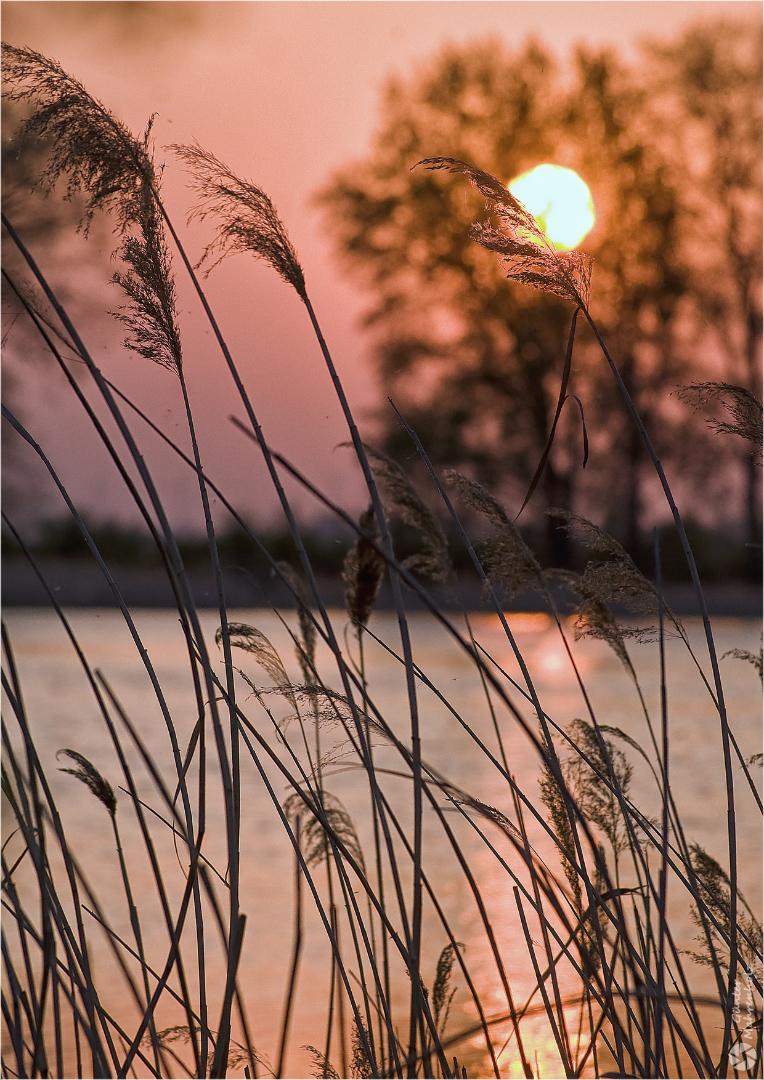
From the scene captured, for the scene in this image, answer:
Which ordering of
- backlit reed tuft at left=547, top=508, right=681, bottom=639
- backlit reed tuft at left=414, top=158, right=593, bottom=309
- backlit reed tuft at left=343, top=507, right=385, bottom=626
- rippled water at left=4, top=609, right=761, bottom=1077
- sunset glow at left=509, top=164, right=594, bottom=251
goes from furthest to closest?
sunset glow at left=509, top=164, right=594, bottom=251 → rippled water at left=4, top=609, right=761, bottom=1077 → backlit reed tuft at left=343, top=507, right=385, bottom=626 → backlit reed tuft at left=547, top=508, right=681, bottom=639 → backlit reed tuft at left=414, top=158, right=593, bottom=309

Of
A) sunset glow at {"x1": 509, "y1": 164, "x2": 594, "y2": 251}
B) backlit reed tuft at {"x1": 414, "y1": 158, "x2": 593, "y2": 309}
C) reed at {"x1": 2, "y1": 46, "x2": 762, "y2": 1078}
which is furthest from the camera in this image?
sunset glow at {"x1": 509, "y1": 164, "x2": 594, "y2": 251}

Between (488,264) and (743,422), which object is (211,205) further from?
(488,264)

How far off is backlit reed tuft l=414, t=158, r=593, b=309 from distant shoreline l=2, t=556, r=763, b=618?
7.07 m

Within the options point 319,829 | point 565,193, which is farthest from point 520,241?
point 565,193

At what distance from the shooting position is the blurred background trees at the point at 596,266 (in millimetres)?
10547

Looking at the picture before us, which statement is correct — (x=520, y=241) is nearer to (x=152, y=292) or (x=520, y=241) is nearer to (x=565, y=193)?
(x=152, y=292)

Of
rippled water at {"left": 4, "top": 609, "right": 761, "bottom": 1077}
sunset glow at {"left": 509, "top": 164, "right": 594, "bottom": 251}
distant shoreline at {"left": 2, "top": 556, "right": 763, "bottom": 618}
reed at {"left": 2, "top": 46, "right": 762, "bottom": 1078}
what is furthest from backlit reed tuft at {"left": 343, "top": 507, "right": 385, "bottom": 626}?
distant shoreline at {"left": 2, "top": 556, "right": 763, "bottom": 618}

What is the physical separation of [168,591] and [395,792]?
6280 millimetres

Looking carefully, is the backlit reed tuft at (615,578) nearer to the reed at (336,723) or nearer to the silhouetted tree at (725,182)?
the reed at (336,723)

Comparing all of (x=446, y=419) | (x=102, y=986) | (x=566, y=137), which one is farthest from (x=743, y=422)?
(x=566, y=137)

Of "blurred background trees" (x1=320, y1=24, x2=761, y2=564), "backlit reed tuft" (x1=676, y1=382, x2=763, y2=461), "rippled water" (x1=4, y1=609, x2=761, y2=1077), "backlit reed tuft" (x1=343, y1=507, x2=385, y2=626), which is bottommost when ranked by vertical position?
"rippled water" (x1=4, y1=609, x2=761, y2=1077)

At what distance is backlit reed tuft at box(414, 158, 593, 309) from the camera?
943 mm

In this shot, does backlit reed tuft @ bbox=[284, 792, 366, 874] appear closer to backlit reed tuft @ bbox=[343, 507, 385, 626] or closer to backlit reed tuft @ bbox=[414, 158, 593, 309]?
backlit reed tuft @ bbox=[343, 507, 385, 626]

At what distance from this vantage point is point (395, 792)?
3.07m
